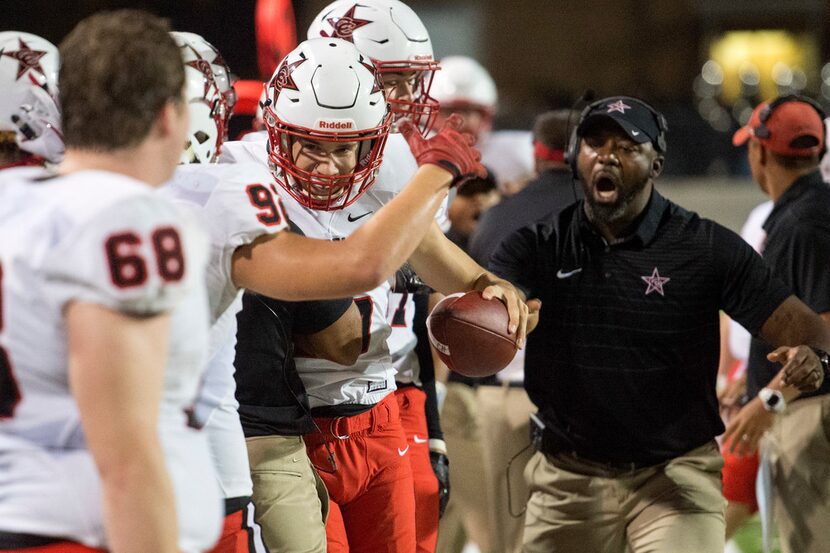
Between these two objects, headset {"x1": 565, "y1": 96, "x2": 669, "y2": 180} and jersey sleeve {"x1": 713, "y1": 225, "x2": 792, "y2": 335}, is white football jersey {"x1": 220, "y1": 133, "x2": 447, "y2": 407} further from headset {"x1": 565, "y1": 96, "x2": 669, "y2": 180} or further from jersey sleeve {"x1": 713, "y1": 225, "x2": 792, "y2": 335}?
jersey sleeve {"x1": 713, "y1": 225, "x2": 792, "y2": 335}

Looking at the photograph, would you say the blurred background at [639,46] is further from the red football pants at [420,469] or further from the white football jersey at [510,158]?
the red football pants at [420,469]

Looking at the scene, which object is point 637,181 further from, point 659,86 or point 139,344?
point 659,86

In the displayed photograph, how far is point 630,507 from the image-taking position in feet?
10.4

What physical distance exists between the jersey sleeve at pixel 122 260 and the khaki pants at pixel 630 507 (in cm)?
192

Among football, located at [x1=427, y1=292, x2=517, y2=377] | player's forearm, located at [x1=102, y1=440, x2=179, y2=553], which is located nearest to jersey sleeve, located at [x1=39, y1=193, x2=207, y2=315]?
player's forearm, located at [x1=102, y1=440, x2=179, y2=553]

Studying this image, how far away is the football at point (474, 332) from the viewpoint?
2.83m

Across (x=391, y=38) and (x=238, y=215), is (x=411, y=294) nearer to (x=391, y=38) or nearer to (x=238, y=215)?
(x=391, y=38)

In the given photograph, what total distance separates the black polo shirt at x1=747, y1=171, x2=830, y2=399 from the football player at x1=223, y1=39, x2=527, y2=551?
4.30 ft

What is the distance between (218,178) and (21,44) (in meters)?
1.51

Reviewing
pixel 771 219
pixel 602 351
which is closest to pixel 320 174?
pixel 602 351

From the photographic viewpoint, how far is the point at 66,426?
5.35 ft

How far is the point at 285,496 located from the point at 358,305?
0.52 m

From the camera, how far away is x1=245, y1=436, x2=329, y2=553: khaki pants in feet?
8.65

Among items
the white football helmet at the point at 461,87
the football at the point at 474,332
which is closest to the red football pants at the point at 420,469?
the football at the point at 474,332
